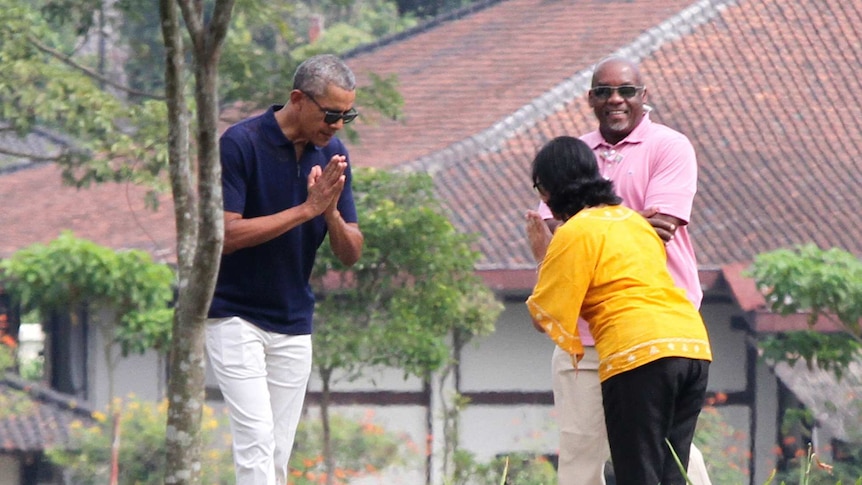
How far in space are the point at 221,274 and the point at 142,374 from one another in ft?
39.0

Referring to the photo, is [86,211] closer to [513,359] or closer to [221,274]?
[513,359]

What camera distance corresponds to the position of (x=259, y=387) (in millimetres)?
4719

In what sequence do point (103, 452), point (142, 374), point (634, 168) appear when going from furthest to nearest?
1. point (142, 374)
2. point (103, 452)
3. point (634, 168)

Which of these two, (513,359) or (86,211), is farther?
(86,211)

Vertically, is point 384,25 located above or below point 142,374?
above

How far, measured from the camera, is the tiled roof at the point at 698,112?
15.7 m

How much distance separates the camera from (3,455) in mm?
17656

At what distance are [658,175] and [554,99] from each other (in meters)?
13.0

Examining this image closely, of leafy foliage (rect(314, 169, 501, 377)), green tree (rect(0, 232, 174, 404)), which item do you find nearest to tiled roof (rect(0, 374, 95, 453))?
green tree (rect(0, 232, 174, 404))

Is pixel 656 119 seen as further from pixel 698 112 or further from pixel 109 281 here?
pixel 109 281

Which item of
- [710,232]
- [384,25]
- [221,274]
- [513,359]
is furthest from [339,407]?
[384,25]

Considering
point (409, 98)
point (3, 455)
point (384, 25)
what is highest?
point (384, 25)

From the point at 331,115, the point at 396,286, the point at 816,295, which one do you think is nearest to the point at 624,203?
the point at 331,115

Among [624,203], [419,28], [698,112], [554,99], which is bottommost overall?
[624,203]
